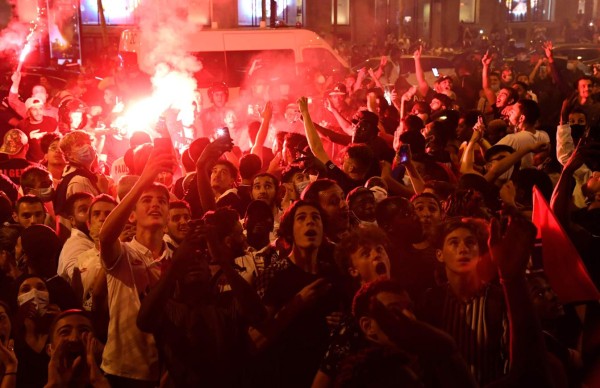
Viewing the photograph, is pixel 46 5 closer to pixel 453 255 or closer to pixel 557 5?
pixel 453 255

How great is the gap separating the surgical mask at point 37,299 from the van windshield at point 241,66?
10.4 meters

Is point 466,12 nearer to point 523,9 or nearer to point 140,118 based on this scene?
point 523,9

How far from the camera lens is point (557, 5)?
52.9 metres

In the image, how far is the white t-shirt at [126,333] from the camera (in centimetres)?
444

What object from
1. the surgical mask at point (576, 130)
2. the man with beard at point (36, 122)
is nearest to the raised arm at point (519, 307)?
the surgical mask at point (576, 130)

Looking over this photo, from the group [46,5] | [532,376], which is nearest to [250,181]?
[532,376]

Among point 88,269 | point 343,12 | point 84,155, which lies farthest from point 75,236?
point 343,12

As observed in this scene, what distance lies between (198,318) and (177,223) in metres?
1.51

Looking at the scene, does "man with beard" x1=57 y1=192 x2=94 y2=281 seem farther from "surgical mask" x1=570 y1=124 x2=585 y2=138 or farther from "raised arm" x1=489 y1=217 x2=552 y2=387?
"surgical mask" x1=570 y1=124 x2=585 y2=138

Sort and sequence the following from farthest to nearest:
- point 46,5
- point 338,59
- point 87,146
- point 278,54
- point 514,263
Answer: point 46,5 < point 338,59 < point 278,54 < point 87,146 < point 514,263

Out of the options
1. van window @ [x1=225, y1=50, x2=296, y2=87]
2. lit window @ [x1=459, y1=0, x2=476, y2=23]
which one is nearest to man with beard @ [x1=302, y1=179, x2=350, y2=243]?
van window @ [x1=225, y1=50, x2=296, y2=87]

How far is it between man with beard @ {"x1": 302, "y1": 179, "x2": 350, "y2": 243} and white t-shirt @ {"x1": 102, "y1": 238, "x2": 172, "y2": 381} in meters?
1.24

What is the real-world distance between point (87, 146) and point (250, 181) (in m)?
1.41

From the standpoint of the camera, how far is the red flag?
4.72 meters
